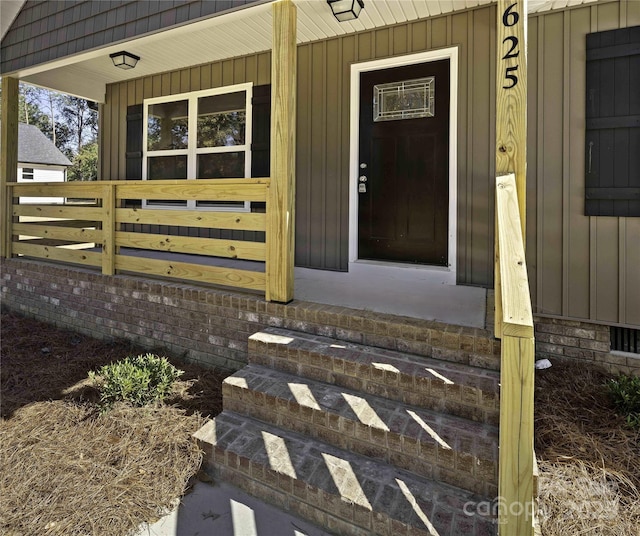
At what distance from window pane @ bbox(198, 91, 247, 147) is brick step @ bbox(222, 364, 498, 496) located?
339 cm

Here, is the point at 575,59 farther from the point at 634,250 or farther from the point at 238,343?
the point at 238,343

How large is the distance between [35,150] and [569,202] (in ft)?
85.4

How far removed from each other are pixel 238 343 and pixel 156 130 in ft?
12.5

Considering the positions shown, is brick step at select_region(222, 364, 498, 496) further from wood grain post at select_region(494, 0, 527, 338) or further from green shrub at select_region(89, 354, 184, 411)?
wood grain post at select_region(494, 0, 527, 338)

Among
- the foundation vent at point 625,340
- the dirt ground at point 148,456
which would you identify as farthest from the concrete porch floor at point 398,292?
the foundation vent at point 625,340

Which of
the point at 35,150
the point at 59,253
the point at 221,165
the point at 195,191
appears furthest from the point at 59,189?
the point at 35,150

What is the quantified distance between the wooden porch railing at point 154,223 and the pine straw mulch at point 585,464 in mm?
1944

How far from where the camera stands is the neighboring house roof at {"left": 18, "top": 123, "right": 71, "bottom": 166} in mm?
20766

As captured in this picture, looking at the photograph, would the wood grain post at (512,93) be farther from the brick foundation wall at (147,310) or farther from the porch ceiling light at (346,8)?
the brick foundation wall at (147,310)

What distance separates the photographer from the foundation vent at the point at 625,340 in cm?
299

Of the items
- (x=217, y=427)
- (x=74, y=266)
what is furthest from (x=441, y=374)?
(x=74, y=266)

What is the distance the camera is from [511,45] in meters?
2.09

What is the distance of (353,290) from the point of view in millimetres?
3258

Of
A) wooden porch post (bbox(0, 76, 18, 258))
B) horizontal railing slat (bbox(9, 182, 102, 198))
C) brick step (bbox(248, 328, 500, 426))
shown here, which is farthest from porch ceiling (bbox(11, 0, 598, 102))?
brick step (bbox(248, 328, 500, 426))
